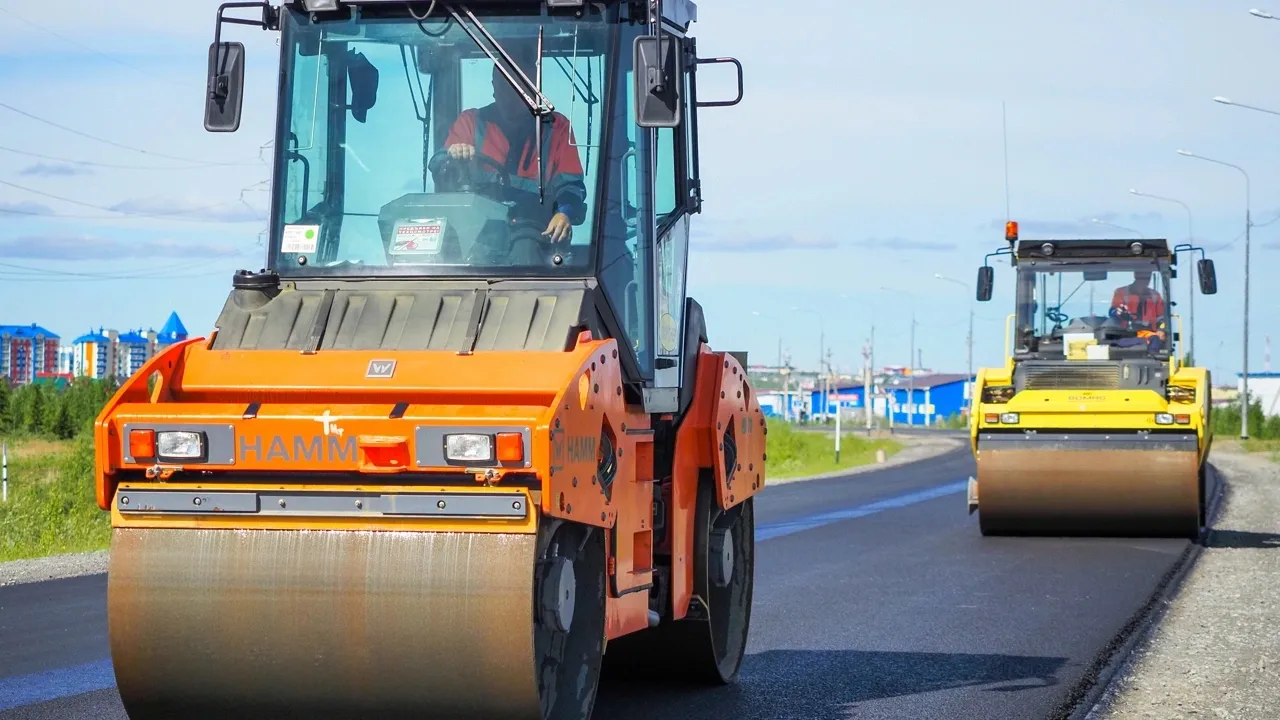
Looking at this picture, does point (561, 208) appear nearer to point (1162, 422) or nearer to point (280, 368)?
point (280, 368)

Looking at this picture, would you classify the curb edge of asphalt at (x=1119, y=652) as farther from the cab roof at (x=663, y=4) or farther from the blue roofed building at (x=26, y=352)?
the blue roofed building at (x=26, y=352)

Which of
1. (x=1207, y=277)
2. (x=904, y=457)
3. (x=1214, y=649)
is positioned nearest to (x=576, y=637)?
(x=1214, y=649)

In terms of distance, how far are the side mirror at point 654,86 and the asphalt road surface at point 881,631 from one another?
105 inches

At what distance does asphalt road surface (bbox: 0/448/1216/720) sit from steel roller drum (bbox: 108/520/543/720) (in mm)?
1859

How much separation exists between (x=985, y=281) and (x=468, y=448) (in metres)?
13.9

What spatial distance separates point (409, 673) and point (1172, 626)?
705cm

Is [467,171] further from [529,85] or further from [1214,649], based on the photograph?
[1214,649]

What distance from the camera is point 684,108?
7914 millimetres

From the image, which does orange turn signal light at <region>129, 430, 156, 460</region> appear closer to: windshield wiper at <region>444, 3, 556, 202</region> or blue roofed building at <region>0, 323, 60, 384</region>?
windshield wiper at <region>444, 3, 556, 202</region>

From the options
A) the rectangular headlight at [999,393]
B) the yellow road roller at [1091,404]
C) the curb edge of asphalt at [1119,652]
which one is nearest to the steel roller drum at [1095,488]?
the yellow road roller at [1091,404]

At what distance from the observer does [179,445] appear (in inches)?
225

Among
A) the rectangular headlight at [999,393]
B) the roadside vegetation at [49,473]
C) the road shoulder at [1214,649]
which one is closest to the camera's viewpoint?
the road shoulder at [1214,649]

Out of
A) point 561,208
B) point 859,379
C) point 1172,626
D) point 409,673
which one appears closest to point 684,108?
point 561,208

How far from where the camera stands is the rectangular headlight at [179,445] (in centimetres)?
570
